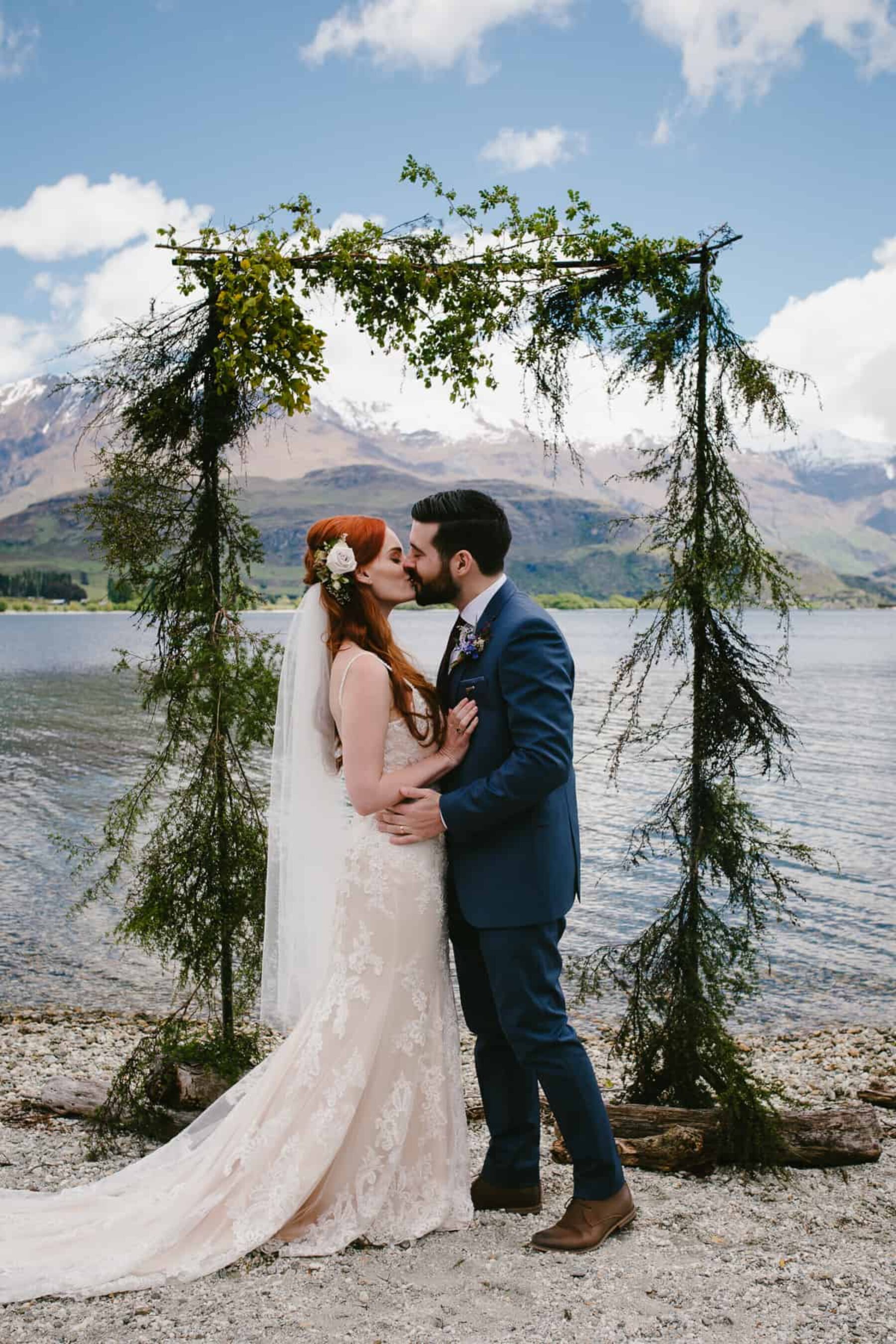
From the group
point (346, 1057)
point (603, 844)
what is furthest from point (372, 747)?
point (603, 844)

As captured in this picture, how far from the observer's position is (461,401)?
6.41 metres

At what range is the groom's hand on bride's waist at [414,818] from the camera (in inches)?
174

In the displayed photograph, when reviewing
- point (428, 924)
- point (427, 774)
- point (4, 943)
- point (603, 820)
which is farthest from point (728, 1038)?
point (603, 820)

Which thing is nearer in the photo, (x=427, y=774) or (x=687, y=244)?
(x=427, y=774)

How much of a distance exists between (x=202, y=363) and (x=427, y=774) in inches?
121

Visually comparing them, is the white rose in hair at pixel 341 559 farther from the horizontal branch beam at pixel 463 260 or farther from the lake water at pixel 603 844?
the horizontal branch beam at pixel 463 260

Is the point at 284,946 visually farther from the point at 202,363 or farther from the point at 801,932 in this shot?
the point at 801,932

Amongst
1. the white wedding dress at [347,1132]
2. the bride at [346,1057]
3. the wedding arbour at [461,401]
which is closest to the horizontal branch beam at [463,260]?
the wedding arbour at [461,401]

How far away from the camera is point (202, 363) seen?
6.14m

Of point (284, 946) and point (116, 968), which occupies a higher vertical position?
point (284, 946)

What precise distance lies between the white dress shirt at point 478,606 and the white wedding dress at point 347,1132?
447 millimetres

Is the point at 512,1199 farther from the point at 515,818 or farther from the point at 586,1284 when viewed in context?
the point at 515,818

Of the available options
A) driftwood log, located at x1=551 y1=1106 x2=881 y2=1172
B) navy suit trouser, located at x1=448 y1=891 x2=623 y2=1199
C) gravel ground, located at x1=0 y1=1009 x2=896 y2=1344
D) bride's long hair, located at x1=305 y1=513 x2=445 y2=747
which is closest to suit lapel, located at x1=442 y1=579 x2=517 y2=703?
bride's long hair, located at x1=305 y1=513 x2=445 y2=747

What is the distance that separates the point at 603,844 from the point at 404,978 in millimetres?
16029
